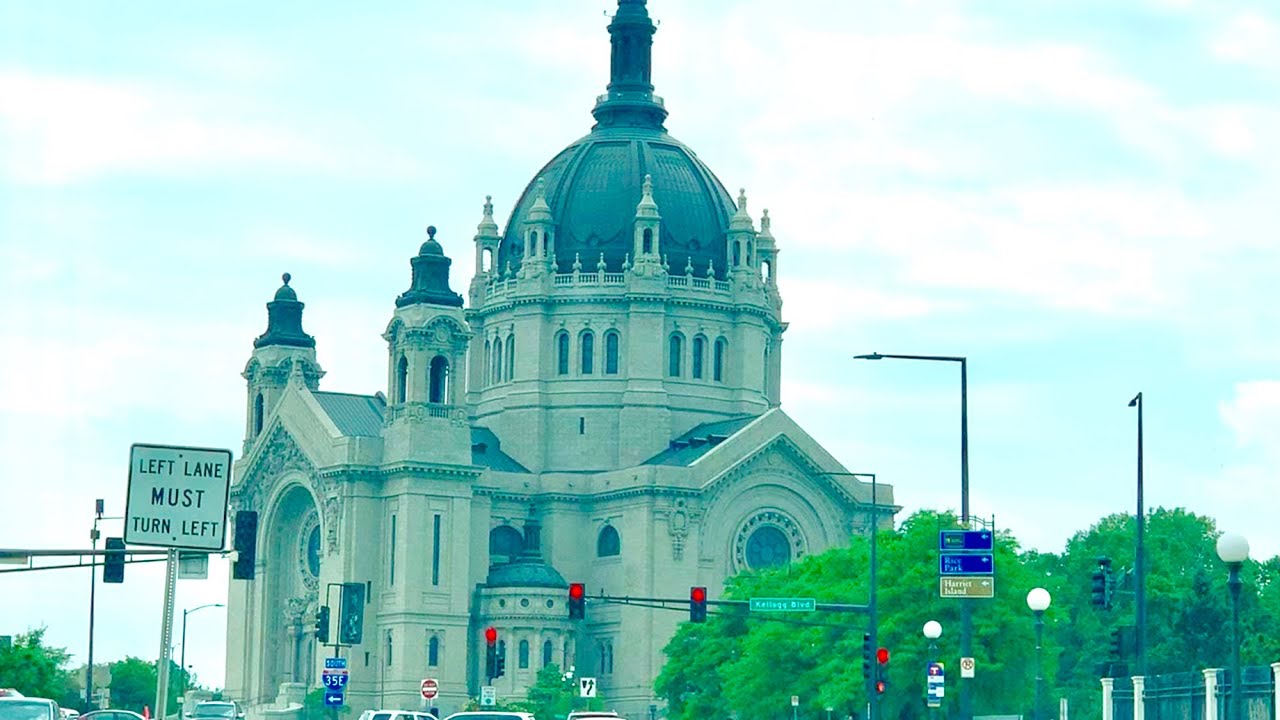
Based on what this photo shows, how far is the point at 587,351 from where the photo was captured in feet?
511

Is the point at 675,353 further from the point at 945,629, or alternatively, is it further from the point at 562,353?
the point at 945,629

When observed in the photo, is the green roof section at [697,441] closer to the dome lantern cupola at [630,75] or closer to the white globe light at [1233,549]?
the dome lantern cupola at [630,75]

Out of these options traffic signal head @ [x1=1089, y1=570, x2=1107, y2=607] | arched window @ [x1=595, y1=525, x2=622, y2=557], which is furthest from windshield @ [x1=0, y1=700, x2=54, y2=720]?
arched window @ [x1=595, y1=525, x2=622, y2=557]

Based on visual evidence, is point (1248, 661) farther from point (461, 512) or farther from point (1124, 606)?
point (461, 512)

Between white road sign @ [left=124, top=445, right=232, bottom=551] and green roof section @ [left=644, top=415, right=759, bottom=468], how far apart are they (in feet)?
385

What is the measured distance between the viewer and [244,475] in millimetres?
156500

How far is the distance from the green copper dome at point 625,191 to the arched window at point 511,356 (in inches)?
178

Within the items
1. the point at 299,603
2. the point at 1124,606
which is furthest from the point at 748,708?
the point at 299,603

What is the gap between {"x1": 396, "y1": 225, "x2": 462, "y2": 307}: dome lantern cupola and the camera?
145500mm

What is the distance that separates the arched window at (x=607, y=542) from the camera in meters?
150

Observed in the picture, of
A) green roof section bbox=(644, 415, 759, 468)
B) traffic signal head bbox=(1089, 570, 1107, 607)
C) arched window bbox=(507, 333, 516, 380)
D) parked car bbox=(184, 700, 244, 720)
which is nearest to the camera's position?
traffic signal head bbox=(1089, 570, 1107, 607)

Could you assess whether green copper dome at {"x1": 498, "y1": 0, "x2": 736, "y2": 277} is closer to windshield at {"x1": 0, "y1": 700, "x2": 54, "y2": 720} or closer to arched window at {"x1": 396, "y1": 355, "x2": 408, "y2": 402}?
arched window at {"x1": 396, "y1": 355, "x2": 408, "y2": 402}

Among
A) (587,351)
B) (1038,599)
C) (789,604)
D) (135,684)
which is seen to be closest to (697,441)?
(587,351)

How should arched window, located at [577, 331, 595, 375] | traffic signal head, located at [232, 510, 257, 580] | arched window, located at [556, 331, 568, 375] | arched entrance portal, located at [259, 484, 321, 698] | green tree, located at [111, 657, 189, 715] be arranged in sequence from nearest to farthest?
traffic signal head, located at [232, 510, 257, 580]
arched entrance portal, located at [259, 484, 321, 698]
arched window, located at [577, 331, 595, 375]
arched window, located at [556, 331, 568, 375]
green tree, located at [111, 657, 189, 715]
